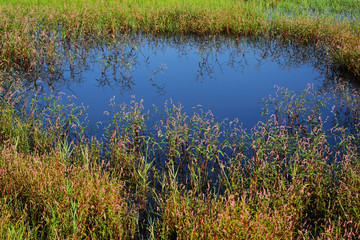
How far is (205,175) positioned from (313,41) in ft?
26.9

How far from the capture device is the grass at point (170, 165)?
3.31 metres

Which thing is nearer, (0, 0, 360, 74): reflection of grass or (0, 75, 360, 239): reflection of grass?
(0, 75, 360, 239): reflection of grass

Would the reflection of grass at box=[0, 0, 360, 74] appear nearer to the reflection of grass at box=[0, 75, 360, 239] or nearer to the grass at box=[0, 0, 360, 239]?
the grass at box=[0, 0, 360, 239]

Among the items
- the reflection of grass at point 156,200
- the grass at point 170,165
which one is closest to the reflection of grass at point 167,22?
the grass at point 170,165

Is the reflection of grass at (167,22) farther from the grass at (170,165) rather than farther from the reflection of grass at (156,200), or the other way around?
the reflection of grass at (156,200)

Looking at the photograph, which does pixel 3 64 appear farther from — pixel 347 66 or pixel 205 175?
pixel 347 66

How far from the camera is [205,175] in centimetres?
460

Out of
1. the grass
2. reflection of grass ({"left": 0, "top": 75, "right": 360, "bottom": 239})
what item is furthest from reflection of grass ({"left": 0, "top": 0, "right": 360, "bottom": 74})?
reflection of grass ({"left": 0, "top": 75, "right": 360, "bottom": 239})

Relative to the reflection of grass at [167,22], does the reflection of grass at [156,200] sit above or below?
below

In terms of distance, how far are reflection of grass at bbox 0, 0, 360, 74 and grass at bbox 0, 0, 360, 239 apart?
0.32 ft

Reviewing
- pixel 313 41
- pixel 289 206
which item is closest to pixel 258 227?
pixel 289 206

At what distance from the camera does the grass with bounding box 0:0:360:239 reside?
3309 millimetres

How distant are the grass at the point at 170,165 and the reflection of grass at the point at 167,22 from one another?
99 mm

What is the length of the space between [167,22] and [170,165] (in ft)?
28.6
